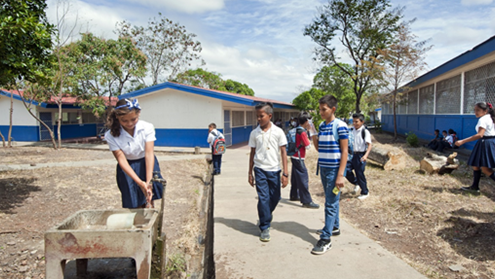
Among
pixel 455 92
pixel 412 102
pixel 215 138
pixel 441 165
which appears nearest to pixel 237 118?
pixel 215 138

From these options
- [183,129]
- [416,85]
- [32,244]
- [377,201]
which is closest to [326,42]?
[416,85]

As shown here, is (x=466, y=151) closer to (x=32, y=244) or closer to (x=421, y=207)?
(x=421, y=207)

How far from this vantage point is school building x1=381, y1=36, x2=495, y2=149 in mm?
9648

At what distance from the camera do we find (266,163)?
12.2ft

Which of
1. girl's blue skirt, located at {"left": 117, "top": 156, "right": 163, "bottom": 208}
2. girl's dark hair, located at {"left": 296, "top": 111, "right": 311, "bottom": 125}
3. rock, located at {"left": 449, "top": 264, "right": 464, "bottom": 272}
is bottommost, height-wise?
rock, located at {"left": 449, "top": 264, "right": 464, "bottom": 272}

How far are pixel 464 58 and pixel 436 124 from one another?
13.4ft

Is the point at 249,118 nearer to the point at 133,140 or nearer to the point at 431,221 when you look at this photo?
the point at 431,221

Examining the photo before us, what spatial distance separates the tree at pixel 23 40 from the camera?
462 cm

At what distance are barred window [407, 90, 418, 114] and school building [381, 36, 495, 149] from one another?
2 centimetres

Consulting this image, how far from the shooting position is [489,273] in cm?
312

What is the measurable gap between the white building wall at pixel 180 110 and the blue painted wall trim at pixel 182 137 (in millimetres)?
194

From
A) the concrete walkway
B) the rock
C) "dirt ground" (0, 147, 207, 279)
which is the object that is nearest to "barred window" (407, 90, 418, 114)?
"dirt ground" (0, 147, 207, 279)

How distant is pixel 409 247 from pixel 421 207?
132cm

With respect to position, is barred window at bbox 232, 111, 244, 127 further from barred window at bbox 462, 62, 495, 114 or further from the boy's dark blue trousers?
the boy's dark blue trousers
